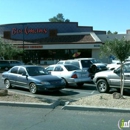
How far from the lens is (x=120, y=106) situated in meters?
7.88

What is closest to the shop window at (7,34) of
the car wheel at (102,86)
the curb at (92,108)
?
the car wheel at (102,86)

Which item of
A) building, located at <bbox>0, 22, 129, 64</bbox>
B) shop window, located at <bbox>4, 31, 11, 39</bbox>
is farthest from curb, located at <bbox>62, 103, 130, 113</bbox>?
shop window, located at <bbox>4, 31, 11, 39</bbox>

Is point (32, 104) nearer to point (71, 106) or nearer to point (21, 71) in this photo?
point (71, 106)

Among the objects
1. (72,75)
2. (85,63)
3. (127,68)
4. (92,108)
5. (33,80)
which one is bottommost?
(92,108)

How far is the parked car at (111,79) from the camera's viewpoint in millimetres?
11008

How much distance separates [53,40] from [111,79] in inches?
1439

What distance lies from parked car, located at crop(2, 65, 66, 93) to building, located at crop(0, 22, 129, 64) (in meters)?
29.4

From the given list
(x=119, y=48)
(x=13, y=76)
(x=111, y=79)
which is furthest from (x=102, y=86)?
(x=13, y=76)

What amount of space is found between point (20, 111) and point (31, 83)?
4308 millimetres

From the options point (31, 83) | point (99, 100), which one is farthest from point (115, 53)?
point (31, 83)

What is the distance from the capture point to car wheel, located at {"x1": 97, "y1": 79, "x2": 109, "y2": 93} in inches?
466

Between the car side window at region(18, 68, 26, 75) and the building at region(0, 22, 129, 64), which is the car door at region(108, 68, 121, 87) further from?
the building at region(0, 22, 129, 64)

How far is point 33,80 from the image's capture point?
38.7 ft

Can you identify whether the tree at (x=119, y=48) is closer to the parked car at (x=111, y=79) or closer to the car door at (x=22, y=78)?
the parked car at (x=111, y=79)
